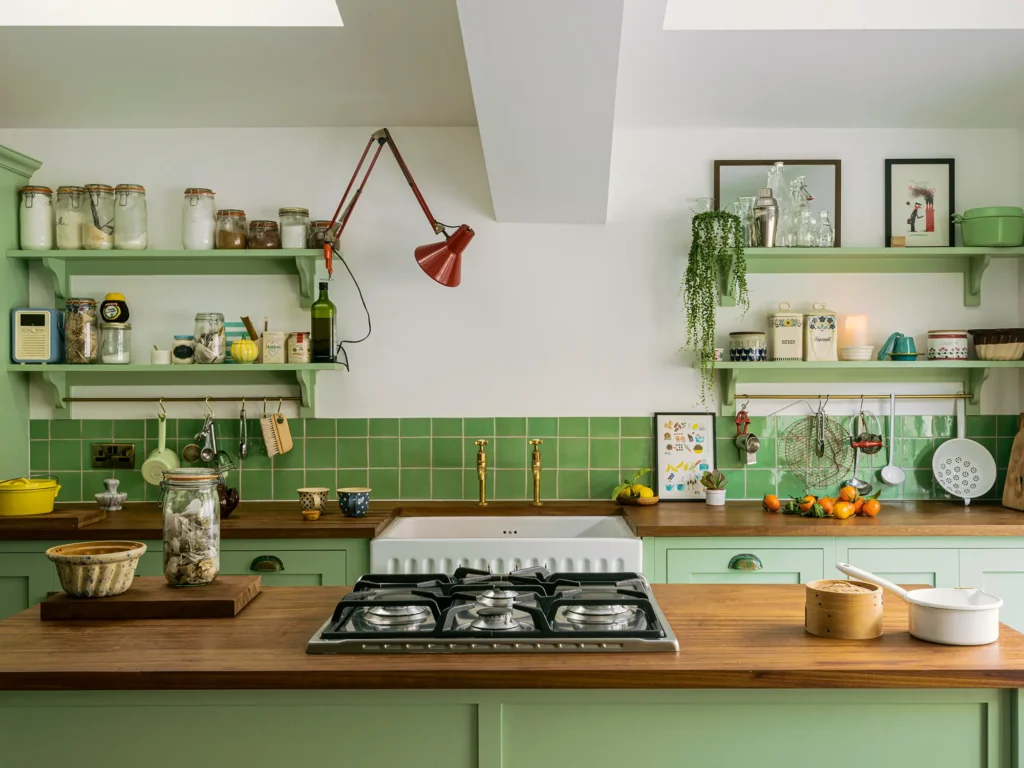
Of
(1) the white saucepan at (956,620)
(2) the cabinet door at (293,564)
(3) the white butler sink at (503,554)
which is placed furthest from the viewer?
(2) the cabinet door at (293,564)

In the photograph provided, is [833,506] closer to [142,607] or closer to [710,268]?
[710,268]

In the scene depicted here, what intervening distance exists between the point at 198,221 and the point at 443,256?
3.35ft

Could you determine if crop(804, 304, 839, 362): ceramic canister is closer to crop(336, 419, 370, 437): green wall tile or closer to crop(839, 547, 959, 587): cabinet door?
crop(839, 547, 959, 587): cabinet door

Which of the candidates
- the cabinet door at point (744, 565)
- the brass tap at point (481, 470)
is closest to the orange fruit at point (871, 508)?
the cabinet door at point (744, 565)

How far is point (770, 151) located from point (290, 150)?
6.66ft

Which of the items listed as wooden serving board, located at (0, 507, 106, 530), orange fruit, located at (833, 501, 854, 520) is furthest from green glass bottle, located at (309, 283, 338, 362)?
orange fruit, located at (833, 501, 854, 520)

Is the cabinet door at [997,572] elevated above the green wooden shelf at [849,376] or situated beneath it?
situated beneath

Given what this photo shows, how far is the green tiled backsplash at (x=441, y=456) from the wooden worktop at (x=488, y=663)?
1992 mm

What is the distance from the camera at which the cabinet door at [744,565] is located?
10.2 feet

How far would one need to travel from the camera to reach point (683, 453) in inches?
146

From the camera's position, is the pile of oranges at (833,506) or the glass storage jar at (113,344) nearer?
the pile of oranges at (833,506)

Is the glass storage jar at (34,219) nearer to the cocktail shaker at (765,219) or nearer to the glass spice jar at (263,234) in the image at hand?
the glass spice jar at (263,234)

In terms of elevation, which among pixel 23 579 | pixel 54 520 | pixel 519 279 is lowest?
pixel 23 579

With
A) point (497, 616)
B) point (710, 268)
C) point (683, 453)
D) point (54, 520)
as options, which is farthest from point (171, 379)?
point (497, 616)
